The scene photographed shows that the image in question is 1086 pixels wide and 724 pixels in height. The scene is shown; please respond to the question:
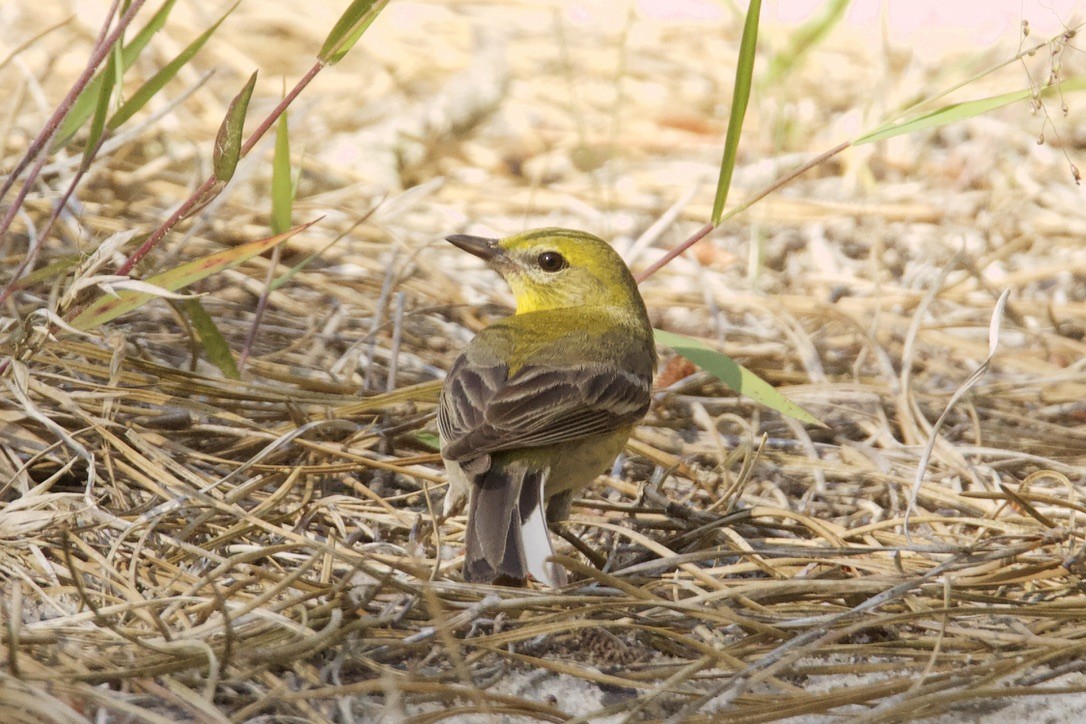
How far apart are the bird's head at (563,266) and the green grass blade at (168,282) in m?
1.17

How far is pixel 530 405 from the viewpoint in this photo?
3.21 meters

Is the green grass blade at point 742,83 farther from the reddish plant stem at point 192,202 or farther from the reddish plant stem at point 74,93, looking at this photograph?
the reddish plant stem at point 74,93

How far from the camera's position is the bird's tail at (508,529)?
2783 mm

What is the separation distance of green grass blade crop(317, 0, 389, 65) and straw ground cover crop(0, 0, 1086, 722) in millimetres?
748

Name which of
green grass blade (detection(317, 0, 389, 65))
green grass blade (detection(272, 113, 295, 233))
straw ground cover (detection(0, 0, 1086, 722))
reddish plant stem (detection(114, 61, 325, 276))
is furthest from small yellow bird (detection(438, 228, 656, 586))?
green grass blade (detection(317, 0, 389, 65))

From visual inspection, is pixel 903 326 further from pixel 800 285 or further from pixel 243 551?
pixel 243 551

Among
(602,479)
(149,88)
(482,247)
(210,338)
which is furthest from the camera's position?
(482,247)

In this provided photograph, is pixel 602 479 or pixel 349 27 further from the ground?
pixel 349 27

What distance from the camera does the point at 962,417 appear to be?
14.2 feet

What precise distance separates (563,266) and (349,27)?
1462 mm

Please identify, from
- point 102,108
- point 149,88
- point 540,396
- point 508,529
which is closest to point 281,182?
point 149,88

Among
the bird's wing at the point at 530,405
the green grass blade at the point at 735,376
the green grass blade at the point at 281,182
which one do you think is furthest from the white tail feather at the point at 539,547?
the green grass blade at the point at 281,182

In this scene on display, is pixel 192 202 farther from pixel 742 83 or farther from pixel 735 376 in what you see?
pixel 735 376

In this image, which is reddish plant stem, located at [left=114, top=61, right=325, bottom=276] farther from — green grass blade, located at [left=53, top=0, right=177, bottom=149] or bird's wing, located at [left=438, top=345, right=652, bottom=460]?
bird's wing, located at [left=438, top=345, right=652, bottom=460]
